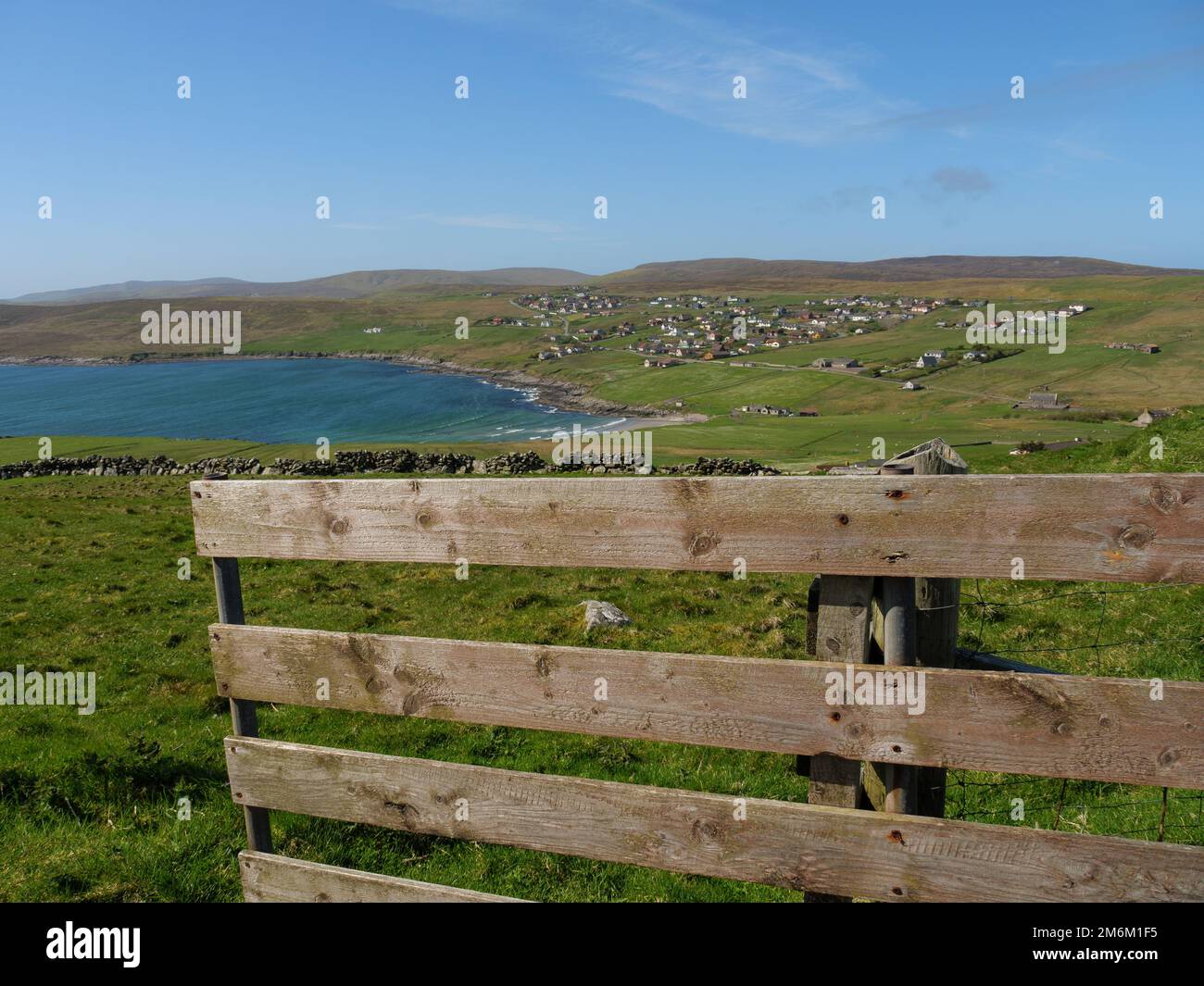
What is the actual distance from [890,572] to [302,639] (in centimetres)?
334

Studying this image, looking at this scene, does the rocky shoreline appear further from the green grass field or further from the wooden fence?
the wooden fence

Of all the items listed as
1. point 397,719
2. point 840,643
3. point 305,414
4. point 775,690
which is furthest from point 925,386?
point 775,690

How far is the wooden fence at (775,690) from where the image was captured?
355 cm

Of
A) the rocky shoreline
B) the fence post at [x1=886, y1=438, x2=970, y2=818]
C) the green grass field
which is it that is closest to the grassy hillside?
Result: the rocky shoreline

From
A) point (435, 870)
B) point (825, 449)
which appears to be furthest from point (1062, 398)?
point (435, 870)

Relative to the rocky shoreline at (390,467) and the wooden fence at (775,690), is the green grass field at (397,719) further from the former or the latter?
the rocky shoreline at (390,467)

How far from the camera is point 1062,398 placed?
108 metres

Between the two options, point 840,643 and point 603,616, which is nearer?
point 840,643

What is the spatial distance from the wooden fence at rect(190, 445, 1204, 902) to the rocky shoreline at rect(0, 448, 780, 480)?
39103mm

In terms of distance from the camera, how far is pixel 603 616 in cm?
1435

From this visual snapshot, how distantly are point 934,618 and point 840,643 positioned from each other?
1.92 ft

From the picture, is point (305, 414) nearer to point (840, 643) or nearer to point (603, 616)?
point (603, 616)

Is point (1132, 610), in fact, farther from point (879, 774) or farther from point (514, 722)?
point (514, 722)

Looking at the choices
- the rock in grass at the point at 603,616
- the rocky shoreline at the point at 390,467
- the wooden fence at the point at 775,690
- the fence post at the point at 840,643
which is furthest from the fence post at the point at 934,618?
the rocky shoreline at the point at 390,467
